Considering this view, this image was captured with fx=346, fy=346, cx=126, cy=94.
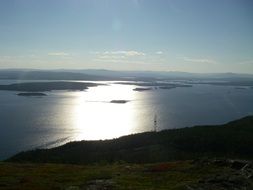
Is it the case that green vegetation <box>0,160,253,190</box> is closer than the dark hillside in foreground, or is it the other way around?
green vegetation <box>0,160,253,190</box>

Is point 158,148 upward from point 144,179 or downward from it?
downward

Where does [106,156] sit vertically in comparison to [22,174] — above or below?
below

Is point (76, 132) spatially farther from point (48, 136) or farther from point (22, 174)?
point (22, 174)

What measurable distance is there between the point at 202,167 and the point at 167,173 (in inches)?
224

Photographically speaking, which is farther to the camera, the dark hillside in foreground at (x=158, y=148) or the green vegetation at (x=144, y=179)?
the dark hillside in foreground at (x=158, y=148)

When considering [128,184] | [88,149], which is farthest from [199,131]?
[128,184]

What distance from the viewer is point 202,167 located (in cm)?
4978

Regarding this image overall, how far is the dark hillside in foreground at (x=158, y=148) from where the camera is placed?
102 m

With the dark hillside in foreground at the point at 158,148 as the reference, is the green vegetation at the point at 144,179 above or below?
above

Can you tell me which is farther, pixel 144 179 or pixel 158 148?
pixel 158 148

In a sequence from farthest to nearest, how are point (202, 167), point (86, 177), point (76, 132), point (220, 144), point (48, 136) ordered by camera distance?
point (76, 132) → point (48, 136) → point (220, 144) → point (202, 167) → point (86, 177)

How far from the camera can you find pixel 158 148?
113 m

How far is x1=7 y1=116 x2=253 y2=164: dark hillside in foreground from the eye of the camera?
335 feet

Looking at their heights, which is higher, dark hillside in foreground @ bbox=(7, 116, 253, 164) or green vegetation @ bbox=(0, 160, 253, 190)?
green vegetation @ bbox=(0, 160, 253, 190)
